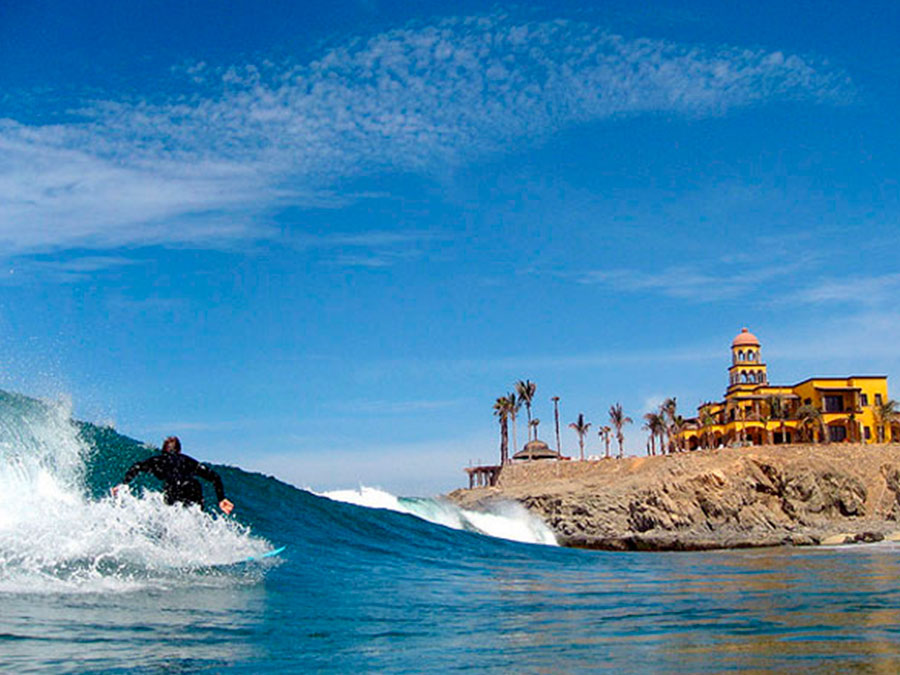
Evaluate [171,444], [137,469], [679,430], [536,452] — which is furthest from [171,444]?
[679,430]

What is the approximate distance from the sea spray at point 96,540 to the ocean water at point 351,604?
0.08 ft

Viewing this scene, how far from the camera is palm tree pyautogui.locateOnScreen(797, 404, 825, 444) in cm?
6862

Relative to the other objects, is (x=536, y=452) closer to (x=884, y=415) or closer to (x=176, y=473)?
(x=884, y=415)

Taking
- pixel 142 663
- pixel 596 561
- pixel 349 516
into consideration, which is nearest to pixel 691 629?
pixel 142 663

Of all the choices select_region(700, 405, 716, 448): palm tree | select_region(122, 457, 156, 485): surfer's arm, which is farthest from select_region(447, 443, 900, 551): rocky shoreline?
select_region(122, 457, 156, 485): surfer's arm

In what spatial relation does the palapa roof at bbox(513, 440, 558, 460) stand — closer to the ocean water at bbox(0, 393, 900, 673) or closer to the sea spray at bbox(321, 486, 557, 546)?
the sea spray at bbox(321, 486, 557, 546)

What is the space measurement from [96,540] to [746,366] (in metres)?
71.1

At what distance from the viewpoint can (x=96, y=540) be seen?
35.0 ft

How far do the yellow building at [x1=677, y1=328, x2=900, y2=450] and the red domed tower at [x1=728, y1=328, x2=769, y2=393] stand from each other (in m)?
0.71

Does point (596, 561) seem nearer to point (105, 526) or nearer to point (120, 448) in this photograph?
point (105, 526)

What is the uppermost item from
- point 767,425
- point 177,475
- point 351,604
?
point 767,425

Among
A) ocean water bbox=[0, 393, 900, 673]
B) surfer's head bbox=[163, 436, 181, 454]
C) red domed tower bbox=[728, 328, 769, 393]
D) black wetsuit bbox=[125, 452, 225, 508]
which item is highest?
red domed tower bbox=[728, 328, 769, 393]

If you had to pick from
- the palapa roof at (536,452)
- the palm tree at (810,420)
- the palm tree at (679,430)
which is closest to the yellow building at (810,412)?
the palm tree at (810,420)

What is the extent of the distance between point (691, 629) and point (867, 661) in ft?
6.69
